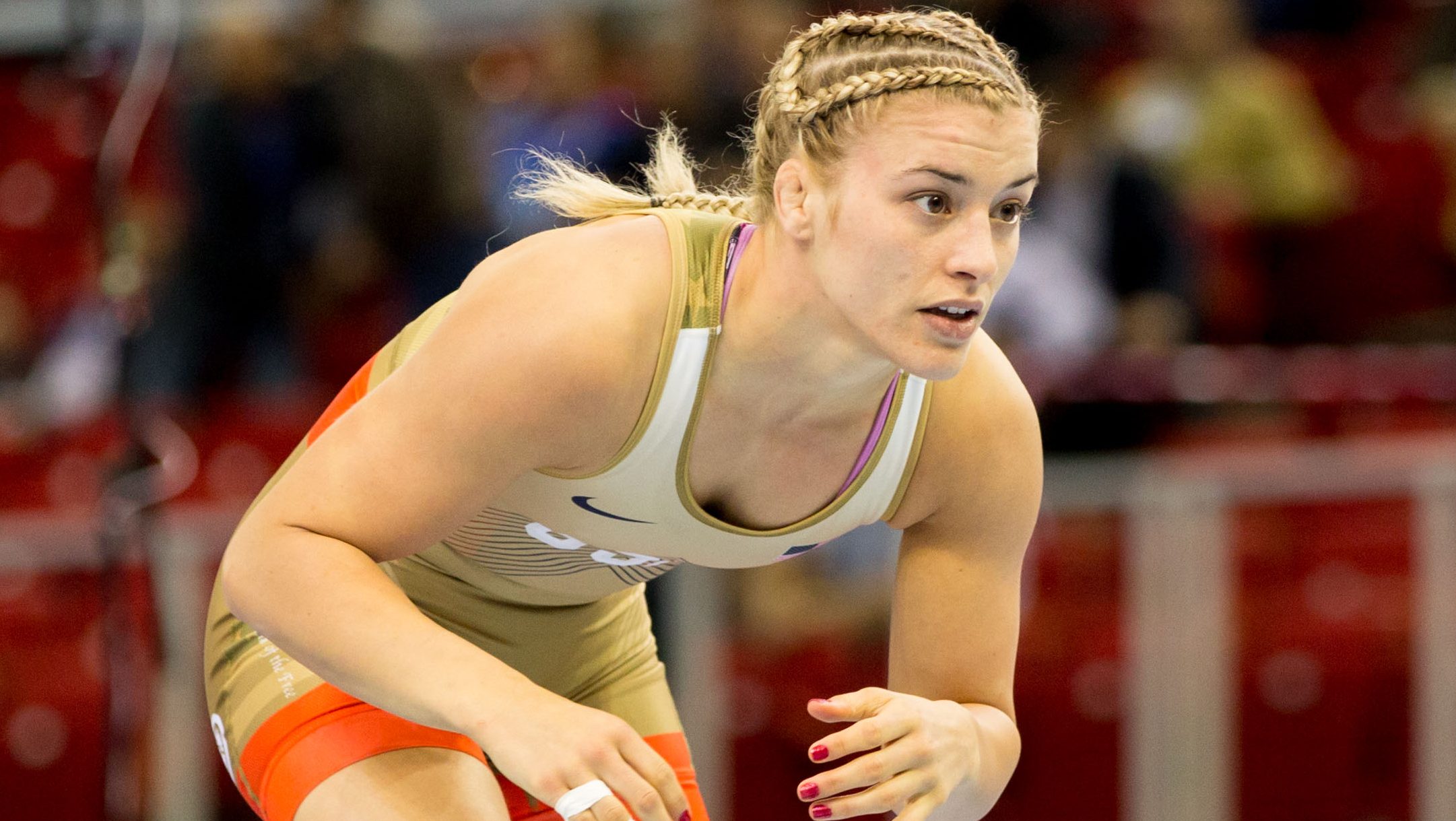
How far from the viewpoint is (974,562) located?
2410 millimetres

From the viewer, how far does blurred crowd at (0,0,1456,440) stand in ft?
18.2

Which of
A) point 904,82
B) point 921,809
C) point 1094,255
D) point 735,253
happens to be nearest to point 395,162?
point 1094,255

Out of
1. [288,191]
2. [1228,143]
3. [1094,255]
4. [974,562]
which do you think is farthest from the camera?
[1228,143]

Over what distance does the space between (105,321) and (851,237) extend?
74.1 inches

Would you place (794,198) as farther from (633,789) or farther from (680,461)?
(633,789)

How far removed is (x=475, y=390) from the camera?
2043 millimetres

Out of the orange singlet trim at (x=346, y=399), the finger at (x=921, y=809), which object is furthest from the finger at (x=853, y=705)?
the orange singlet trim at (x=346, y=399)

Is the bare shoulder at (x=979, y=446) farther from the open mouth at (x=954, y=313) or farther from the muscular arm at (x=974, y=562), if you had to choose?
the open mouth at (x=954, y=313)

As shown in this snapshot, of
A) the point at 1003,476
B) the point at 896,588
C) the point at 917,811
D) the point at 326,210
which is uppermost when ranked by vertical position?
the point at 326,210

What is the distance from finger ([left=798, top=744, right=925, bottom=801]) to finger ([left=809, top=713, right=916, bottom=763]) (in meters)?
0.01

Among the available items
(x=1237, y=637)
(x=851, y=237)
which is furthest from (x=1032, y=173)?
(x=1237, y=637)

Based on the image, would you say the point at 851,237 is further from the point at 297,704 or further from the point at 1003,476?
the point at 297,704

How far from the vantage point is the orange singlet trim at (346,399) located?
2.48m

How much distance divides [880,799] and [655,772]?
0.95 feet
